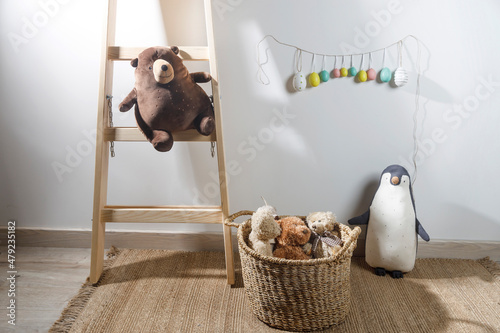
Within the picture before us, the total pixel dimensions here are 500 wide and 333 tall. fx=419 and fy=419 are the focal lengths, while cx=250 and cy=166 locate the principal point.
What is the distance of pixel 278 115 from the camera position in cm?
161

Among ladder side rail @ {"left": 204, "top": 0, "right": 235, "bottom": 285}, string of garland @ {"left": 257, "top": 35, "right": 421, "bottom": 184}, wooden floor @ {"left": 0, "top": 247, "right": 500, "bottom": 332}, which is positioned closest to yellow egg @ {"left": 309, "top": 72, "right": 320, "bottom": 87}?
string of garland @ {"left": 257, "top": 35, "right": 421, "bottom": 184}

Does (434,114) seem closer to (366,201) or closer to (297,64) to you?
(366,201)

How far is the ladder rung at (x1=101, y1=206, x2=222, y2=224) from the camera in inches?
58.5

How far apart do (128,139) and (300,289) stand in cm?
77

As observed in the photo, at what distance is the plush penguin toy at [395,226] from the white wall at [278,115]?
0.12 meters

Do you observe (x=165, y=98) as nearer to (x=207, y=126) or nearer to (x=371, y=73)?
(x=207, y=126)

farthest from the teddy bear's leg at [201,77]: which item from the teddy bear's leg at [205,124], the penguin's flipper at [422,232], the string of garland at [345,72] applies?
the penguin's flipper at [422,232]

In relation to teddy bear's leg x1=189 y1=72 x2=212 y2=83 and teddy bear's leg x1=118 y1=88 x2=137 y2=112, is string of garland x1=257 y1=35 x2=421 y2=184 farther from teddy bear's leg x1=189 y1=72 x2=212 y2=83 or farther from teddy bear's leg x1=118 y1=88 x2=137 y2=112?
teddy bear's leg x1=118 y1=88 x2=137 y2=112

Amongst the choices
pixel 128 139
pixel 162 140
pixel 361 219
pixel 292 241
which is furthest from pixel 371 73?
pixel 128 139

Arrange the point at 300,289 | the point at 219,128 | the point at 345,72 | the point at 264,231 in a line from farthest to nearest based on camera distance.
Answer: the point at 345,72 < the point at 219,128 < the point at 264,231 < the point at 300,289

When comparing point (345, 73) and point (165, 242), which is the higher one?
point (345, 73)

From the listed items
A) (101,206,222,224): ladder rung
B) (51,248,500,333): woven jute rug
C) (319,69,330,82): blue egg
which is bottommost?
(51,248,500,333): woven jute rug

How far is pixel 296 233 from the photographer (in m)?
1.34

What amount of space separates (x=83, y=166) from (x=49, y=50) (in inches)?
18.4
